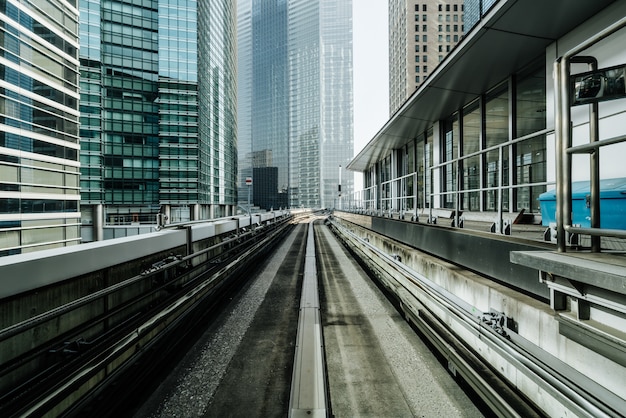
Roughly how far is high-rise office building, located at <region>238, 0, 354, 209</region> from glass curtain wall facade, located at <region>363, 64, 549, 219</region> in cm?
9585

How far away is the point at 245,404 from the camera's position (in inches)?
99.5

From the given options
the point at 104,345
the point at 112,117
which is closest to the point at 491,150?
the point at 104,345

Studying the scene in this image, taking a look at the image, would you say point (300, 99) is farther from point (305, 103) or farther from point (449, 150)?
point (449, 150)

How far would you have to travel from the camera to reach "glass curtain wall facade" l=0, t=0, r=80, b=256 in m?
24.0

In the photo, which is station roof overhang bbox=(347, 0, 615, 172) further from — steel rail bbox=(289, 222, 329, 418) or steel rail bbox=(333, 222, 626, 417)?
steel rail bbox=(289, 222, 329, 418)

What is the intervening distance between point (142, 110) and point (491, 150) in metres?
57.2

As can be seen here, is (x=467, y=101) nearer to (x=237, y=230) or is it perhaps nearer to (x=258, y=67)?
(x=237, y=230)

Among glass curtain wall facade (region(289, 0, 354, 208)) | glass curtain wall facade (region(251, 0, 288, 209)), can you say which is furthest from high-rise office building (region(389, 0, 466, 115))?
glass curtain wall facade (region(251, 0, 288, 209))

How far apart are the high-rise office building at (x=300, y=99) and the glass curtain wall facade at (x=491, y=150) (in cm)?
9585

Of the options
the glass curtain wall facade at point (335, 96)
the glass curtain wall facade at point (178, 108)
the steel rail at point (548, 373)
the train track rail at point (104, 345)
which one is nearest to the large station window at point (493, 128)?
the steel rail at point (548, 373)

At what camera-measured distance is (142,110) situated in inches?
1923

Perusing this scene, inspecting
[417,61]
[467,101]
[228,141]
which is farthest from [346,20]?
[467,101]

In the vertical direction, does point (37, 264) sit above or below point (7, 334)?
above

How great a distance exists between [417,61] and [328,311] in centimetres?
7675
